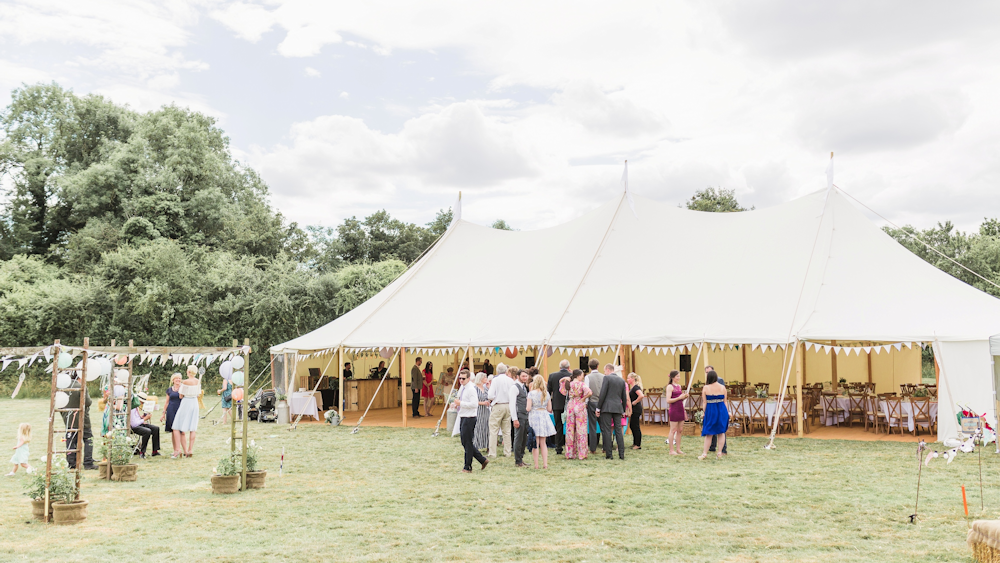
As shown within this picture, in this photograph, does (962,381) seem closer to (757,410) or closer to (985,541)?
(757,410)

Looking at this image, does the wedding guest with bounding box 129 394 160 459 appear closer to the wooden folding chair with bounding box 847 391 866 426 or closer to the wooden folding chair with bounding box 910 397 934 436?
the wooden folding chair with bounding box 847 391 866 426

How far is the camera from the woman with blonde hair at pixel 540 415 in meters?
8.59

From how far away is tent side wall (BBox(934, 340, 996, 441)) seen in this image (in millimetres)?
9836

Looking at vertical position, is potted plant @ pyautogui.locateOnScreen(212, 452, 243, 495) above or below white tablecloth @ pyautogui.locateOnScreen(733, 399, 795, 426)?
below

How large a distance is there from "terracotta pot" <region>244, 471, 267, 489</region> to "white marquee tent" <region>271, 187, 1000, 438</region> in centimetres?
553

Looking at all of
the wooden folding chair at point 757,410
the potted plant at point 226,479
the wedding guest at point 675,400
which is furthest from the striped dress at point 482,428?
the wooden folding chair at point 757,410

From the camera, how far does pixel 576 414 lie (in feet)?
30.7

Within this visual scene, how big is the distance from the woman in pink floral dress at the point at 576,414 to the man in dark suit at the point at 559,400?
21 centimetres

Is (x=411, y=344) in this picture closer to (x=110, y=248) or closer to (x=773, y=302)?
(x=773, y=302)

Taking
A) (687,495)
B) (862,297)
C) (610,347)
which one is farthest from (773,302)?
(687,495)

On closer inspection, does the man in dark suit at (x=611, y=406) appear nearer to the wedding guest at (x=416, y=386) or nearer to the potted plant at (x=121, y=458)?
the potted plant at (x=121, y=458)

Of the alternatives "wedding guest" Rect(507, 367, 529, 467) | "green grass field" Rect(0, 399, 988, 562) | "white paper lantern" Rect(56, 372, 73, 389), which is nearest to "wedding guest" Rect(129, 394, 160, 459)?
"green grass field" Rect(0, 399, 988, 562)

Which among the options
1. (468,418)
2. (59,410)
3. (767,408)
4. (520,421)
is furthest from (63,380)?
(767,408)

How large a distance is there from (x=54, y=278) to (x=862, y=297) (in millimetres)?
25781
